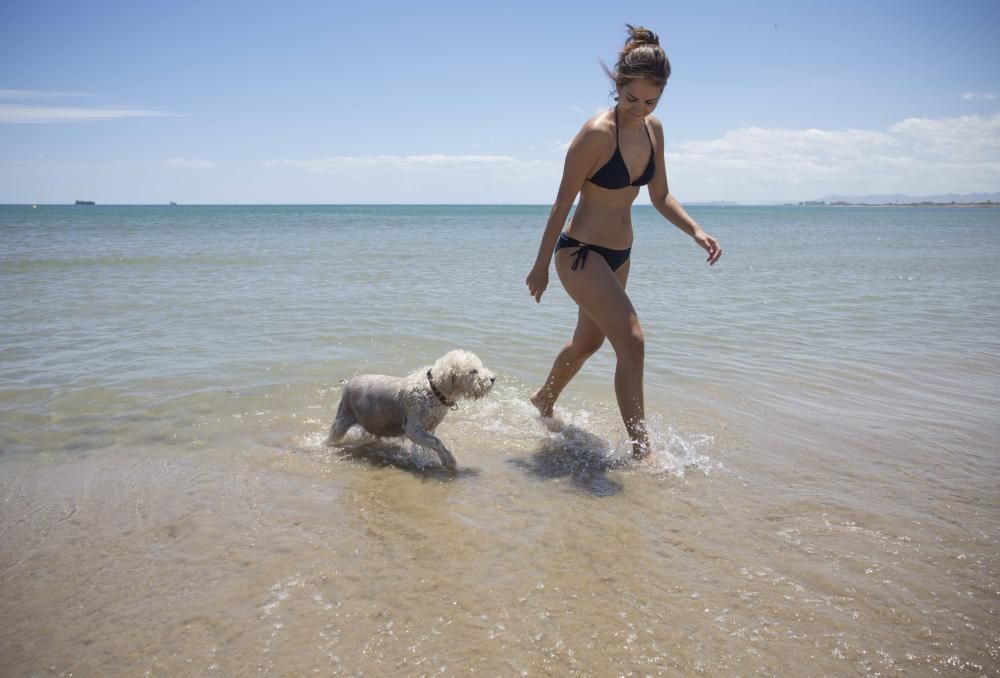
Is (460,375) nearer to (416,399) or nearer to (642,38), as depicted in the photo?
(416,399)

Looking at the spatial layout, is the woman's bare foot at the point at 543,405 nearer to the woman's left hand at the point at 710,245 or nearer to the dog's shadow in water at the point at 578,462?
the dog's shadow in water at the point at 578,462

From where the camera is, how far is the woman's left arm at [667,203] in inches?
180

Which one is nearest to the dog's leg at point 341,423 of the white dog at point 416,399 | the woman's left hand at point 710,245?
the white dog at point 416,399

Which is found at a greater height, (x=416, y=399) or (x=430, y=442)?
(x=416, y=399)

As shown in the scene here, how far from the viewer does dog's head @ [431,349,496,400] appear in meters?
4.45

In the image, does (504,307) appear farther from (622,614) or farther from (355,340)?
(622,614)

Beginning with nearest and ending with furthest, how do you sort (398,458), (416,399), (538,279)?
(538,279)
(416,399)
(398,458)

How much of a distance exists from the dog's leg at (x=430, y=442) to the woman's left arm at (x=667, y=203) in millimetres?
2436

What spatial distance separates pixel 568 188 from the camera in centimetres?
420

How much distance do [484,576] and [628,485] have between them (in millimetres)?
1441

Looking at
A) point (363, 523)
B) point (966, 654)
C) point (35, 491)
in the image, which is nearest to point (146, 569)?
point (363, 523)

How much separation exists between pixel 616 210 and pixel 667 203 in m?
0.80

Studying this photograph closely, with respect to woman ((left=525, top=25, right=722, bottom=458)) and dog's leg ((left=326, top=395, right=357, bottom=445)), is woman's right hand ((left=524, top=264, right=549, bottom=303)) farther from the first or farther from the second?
dog's leg ((left=326, top=395, right=357, bottom=445))

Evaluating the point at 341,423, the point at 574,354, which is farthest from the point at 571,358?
the point at 341,423
